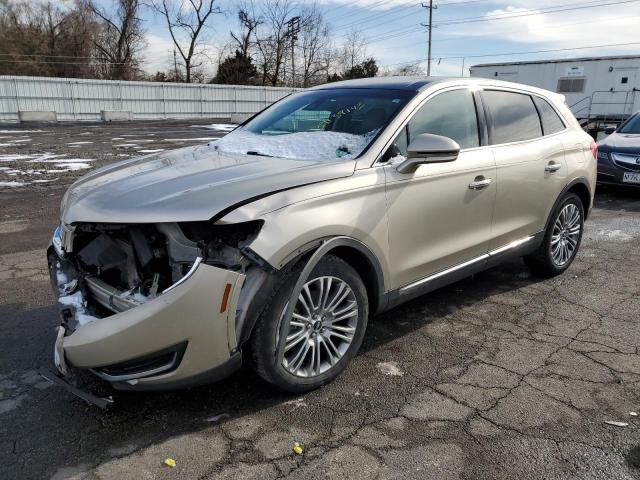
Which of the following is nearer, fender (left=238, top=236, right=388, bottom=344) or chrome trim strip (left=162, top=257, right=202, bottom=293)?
chrome trim strip (left=162, top=257, right=202, bottom=293)

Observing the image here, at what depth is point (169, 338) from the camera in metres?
2.46

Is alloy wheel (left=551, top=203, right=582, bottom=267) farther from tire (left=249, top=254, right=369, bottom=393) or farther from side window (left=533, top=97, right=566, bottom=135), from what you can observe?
tire (left=249, top=254, right=369, bottom=393)

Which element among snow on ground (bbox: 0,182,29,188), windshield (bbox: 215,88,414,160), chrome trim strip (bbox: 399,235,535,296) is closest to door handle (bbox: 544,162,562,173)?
chrome trim strip (bbox: 399,235,535,296)

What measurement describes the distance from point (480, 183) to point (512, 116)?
95 centimetres

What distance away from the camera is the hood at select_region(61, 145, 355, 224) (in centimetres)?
257

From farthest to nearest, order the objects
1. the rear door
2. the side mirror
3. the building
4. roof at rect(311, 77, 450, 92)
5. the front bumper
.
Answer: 1. the building
2. the rear door
3. roof at rect(311, 77, 450, 92)
4. the side mirror
5. the front bumper

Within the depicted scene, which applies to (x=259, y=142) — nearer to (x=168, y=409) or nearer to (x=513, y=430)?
(x=168, y=409)

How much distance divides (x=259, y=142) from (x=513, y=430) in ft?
8.00

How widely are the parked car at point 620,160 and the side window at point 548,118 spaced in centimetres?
511

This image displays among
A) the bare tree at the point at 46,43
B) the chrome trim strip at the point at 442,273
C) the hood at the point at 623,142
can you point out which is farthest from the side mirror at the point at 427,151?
the bare tree at the point at 46,43

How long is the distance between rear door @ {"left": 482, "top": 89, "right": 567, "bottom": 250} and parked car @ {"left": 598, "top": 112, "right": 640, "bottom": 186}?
524 cm

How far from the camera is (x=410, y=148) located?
3.20 meters

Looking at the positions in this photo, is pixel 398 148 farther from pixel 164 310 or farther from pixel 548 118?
pixel 548 118

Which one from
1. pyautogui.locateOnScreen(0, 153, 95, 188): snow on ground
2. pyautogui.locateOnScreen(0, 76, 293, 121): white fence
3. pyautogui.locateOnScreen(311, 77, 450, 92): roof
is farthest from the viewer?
pyautogui.locateOnScreen(0, 76, 293, 121): white fence
